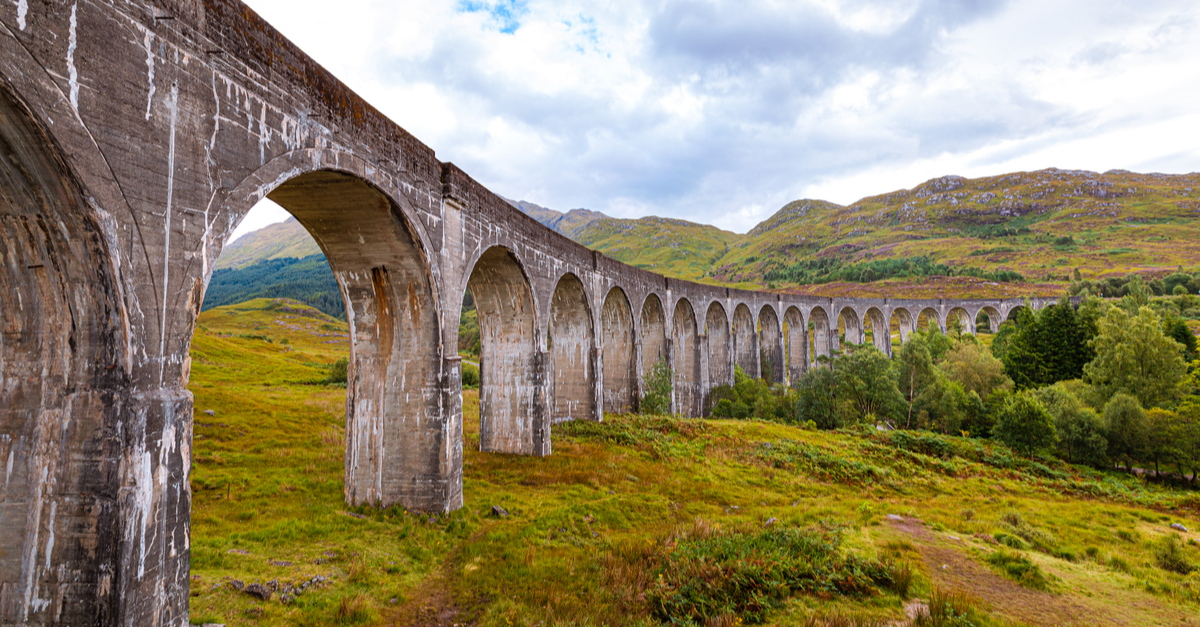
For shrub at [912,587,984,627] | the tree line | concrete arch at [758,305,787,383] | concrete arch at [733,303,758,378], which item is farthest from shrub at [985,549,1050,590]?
concrete arch at [758,305,787,383]

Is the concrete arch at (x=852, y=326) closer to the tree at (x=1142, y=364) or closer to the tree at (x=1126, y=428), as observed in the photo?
the tree at (x=1142, y=364)

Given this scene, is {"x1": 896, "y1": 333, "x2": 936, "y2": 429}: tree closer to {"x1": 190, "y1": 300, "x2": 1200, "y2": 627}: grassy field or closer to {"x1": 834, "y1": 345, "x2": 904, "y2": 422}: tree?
{"x1": 834, "y1": 345, "x2": 904, "y2": 422}: tree

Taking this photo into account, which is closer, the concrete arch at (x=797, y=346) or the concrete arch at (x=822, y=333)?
the concrete arch at (x=797, y=346)

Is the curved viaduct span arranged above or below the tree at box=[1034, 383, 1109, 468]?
above

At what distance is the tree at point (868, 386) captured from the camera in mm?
31188

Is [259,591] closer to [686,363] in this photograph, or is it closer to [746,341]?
[686,363]

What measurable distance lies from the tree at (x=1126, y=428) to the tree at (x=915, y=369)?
32.1 feet

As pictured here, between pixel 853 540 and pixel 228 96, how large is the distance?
12714 mm

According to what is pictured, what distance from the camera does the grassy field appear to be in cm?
751

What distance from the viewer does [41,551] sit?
186 inches

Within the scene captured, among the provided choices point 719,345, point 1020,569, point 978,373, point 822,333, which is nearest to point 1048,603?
point 1020,569

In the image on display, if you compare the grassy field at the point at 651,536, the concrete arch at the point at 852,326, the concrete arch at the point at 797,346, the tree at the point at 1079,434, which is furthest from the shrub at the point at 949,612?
the concrete arch at the point at 852,326

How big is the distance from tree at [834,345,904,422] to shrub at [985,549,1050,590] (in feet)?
74.6

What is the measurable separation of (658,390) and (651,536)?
16060mm
